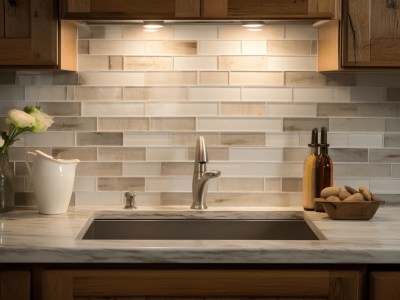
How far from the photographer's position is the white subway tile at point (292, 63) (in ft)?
10.4

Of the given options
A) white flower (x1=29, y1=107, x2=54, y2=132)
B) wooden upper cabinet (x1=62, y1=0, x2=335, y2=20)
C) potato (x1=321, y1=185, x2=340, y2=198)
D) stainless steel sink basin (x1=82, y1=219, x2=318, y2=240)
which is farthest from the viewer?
stainless steel sink basin (x1=82, y1=219, x2=318, y2=240)

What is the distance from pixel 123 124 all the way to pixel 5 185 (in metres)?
0.51

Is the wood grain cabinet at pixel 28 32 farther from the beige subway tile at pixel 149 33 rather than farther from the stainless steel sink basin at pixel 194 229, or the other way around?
the stainless steel sink basin at pixel 194 229

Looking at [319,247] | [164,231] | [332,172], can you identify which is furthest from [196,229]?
[319,247]

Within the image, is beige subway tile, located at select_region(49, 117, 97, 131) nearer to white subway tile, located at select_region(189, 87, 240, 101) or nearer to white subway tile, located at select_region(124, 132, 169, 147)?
white subway tile, located at select_region(124, 132, 169, 147)

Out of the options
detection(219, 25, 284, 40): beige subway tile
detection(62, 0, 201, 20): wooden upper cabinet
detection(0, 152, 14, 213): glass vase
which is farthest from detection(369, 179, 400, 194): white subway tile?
detection(0, 152, 14, 213): glass vase

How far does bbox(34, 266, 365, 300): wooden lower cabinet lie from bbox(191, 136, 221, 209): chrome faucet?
2.27ft

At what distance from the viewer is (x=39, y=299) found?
245 centimetres

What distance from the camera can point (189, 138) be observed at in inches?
126

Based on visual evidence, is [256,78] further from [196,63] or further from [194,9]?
[194,9]

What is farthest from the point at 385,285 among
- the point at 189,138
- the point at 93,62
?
the point at 93,62

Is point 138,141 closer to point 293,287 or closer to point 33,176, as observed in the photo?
point 33,176

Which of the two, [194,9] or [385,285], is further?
[194,9]

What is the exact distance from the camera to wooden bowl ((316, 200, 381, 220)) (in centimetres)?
281
